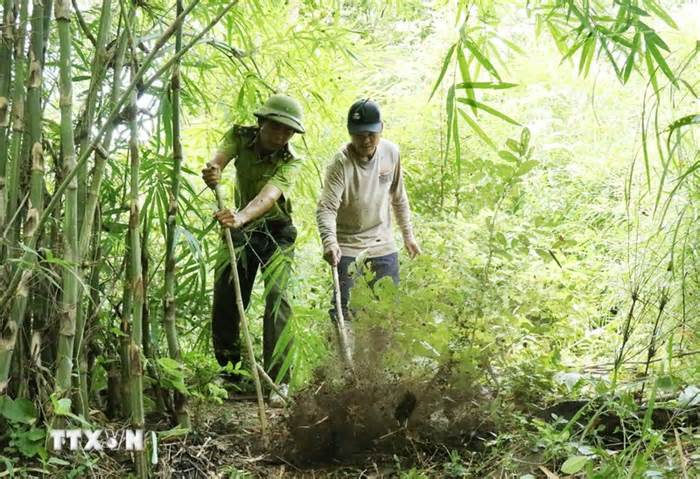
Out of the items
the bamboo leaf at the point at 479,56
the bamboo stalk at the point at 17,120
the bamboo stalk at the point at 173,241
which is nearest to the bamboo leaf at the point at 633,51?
the bamboo leaf at the point at 479,56

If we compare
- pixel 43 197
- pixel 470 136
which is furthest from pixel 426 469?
pixel 470 136

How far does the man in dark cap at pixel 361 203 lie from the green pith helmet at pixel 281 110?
27 cm

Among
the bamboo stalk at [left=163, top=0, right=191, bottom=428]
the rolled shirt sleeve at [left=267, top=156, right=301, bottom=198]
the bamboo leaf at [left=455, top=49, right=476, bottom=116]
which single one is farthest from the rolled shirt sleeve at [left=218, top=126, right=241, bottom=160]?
the bamboo leaf at [left=455, top=49, right=476, bottom=116]

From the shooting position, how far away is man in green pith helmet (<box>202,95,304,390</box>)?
299cm

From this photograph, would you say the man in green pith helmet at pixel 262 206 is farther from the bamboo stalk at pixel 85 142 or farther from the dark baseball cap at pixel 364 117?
the bamboo stalk at pixel 85 142

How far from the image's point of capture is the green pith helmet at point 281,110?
2.98m

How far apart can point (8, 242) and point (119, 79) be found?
0.51 m

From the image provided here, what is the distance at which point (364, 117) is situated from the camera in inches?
123

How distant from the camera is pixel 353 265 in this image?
8.61 feet

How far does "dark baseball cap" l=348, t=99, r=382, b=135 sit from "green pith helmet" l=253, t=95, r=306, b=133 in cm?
25

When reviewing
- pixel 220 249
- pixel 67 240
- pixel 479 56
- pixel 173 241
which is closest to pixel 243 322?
pixel 173 241

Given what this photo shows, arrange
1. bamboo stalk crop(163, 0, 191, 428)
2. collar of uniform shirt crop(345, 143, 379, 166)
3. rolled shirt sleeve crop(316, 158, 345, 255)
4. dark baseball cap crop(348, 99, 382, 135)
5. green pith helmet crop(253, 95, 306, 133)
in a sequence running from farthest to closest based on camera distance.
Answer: collar of uniform shirt crop(345, 143, 379, 166), rolled shirt sleeve crop(316, 158, 345, 255), dark baseball cap crop(348, 99, 382, 135), green pith helmet crop(253, 95, 306, 133), bamboo stalk crop(163, 0, 191, 428)

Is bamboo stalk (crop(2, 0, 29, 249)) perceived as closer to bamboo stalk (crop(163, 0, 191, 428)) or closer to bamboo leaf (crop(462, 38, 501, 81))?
bamboo stalk (crop(163, 0, 191, 428))

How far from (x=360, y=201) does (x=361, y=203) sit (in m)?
0.01
